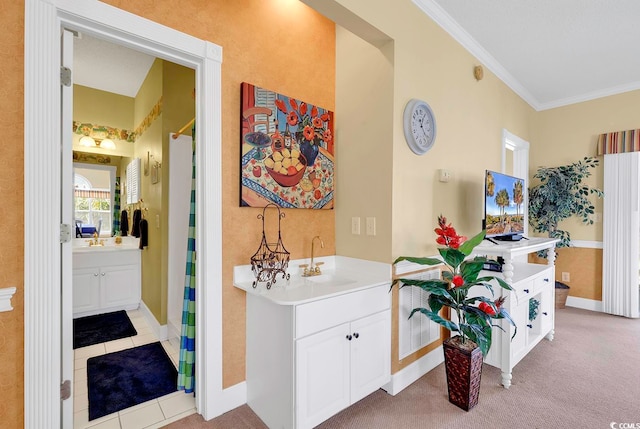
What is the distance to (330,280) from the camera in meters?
2.27

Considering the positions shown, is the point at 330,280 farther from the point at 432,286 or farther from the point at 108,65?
the point at 108,65

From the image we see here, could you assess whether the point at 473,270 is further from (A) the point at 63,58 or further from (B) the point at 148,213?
(B) the point at 148,213

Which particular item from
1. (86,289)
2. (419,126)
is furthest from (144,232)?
(419,126)

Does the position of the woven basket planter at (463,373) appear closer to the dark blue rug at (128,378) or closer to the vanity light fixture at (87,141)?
the dark blue rug at (128,378)

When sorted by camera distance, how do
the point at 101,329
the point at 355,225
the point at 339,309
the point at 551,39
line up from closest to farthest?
the point at 339,309
the point at 355,225
the point at 551,39
the point at 101,329

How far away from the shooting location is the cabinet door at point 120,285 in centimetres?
356

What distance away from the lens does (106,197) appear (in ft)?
13.4

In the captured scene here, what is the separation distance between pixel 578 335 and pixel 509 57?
116 inches

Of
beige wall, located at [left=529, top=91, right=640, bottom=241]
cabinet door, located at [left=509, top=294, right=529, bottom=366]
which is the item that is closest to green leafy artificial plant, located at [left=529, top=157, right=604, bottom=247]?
beige wall, located at [left=529, top=91, right=640, bottom=241]

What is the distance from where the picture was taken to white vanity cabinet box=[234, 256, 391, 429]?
1.59m

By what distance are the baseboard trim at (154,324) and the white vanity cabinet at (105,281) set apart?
0.22 metres

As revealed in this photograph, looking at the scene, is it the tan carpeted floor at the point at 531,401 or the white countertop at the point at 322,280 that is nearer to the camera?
the white countertop at the point at 322,280

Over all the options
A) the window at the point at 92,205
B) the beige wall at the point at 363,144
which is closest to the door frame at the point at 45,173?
the beige wall at the point at 363,144

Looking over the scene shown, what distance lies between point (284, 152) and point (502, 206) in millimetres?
2068
